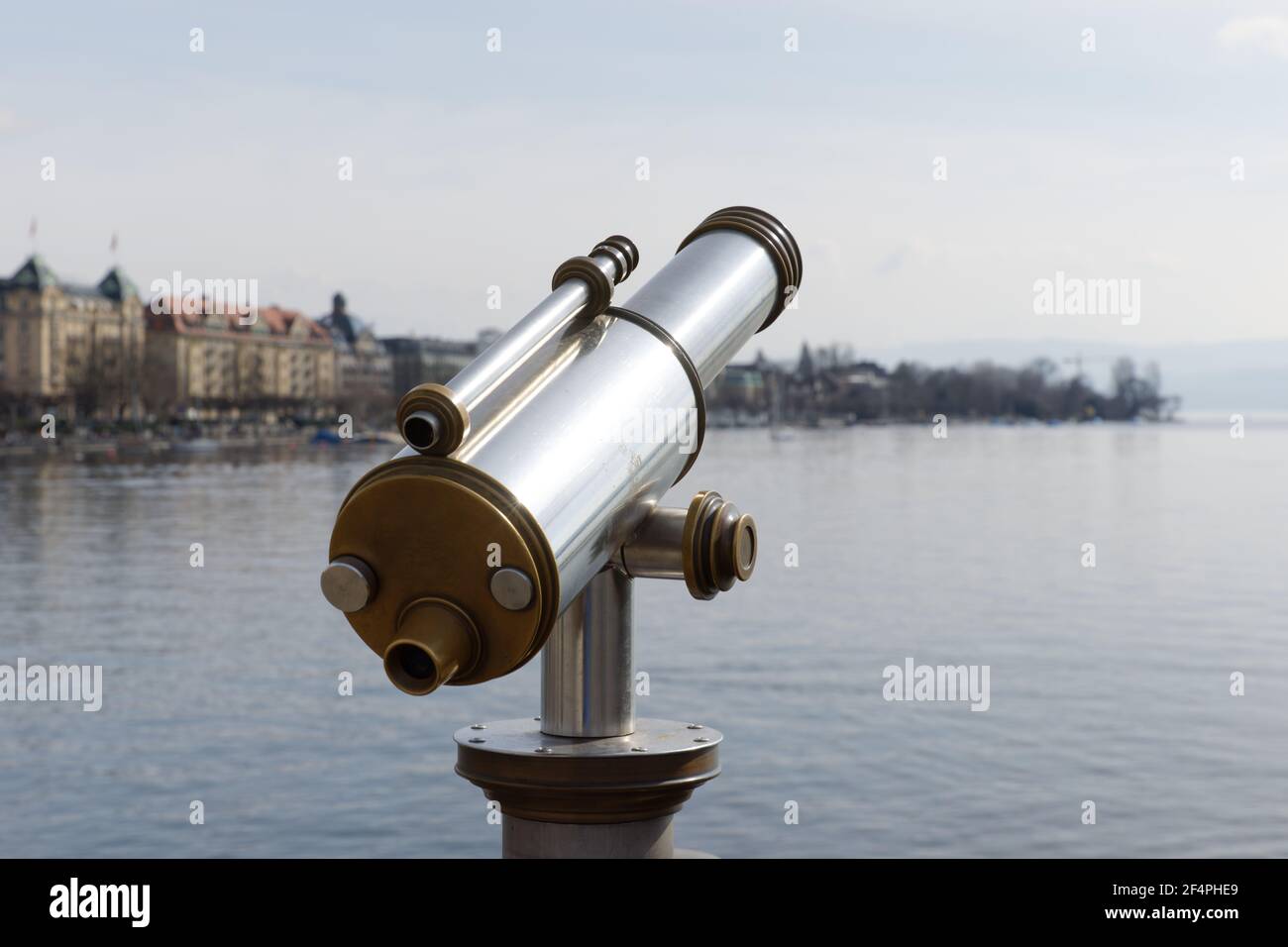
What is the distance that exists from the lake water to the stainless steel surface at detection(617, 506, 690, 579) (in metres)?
8.75

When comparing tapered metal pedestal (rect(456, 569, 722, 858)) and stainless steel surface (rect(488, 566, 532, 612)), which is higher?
stainless steel surface (rect(488, 566, 532, 612))

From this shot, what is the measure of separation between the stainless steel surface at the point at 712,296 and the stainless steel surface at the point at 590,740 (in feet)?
1.84

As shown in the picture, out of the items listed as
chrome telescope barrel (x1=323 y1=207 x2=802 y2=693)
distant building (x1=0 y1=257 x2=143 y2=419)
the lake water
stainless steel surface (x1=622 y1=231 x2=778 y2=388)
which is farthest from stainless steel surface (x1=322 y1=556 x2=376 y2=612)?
distant building (x1=0 y1=257 x2=143 y2=419)

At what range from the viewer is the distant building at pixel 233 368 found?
397 feet

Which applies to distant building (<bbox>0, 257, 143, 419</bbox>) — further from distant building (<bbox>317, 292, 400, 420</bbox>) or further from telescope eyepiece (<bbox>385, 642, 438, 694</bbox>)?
telescope eyepiece (<bbox>385, 642, 438, 694</bbox>)

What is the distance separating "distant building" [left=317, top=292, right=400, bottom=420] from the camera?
150250mm

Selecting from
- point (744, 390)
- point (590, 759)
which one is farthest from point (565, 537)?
point (744, 390)

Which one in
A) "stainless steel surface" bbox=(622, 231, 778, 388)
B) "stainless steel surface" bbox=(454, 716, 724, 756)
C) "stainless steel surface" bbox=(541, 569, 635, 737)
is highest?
"stainless steel surface" bbox=(622, 231, 778, 388)

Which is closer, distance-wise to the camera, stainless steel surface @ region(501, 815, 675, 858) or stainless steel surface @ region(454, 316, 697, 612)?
stainless steel surface @ region(454, 316, 697, 612)

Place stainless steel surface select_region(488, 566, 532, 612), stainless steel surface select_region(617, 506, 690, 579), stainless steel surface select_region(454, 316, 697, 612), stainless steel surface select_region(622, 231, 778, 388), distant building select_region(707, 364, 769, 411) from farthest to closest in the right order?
distant building select_region(707, 364, 769, 411), stainless steel surface select_region(622, 231, 778, 388), stainless steel surface select_region(617, 506, 690, 579), stainless steel surface select_region(454, 316, 697, 612), stainless steel surface select_region(488, 566, 532, 612)

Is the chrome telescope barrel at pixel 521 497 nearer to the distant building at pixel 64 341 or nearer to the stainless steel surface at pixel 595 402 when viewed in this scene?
the stainless steel surface at pixel 595 402

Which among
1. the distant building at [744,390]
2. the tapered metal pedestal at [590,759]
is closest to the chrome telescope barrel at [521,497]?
the tapered metal pedestal at [590,759]
